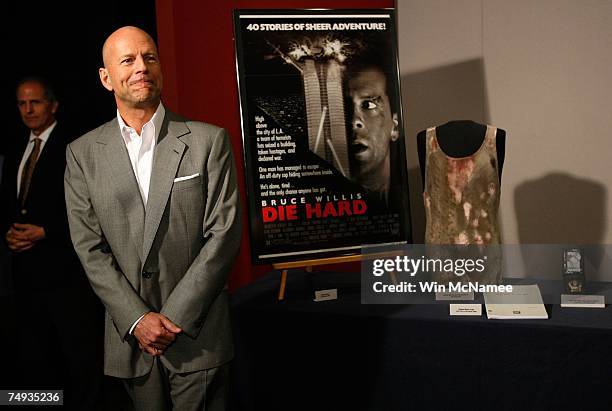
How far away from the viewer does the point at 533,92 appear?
3.13 metres

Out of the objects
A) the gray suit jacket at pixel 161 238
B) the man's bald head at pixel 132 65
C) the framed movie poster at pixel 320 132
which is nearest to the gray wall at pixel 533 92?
the framed movie poster at pixel 320 132

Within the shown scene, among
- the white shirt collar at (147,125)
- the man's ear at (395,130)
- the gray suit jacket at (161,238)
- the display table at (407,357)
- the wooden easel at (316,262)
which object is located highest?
the white shirt collar at (147,125)

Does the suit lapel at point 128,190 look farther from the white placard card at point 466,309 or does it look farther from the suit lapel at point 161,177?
the white placard card at point 466,309

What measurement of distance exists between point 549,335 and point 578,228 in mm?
962

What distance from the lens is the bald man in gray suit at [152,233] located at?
6.38 ft

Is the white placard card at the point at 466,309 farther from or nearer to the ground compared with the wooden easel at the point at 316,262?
nearer to the ground

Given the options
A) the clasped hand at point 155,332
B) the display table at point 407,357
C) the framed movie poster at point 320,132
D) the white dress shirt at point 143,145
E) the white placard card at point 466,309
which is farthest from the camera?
the framed movie poster at point 320,132

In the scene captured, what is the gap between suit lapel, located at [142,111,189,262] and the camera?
195 cm

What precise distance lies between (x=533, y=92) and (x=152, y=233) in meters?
1.99

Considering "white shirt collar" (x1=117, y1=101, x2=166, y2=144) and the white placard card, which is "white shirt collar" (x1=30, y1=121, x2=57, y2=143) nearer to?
"white shirt collar" (x1=117, y1=101, x2=166, y2=144)

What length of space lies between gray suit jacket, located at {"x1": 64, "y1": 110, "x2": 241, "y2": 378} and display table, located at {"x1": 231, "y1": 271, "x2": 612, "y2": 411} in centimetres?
63

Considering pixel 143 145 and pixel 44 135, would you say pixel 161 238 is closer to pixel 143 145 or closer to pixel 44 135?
pixel 143 145

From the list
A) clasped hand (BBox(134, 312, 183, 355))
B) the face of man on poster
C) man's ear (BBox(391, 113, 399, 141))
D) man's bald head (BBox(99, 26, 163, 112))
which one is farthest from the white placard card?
man's bald head (BBox(99, 26, 163, 112))

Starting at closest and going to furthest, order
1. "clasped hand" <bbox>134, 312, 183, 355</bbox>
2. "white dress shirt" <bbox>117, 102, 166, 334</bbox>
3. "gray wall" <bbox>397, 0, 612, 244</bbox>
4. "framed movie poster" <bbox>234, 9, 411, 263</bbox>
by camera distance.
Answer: "clasped hand" <bbox>134, 312, 183, 355</bbox>
"white dress shirt" <bbox>117, 102, 166, 334</bbox>
"framed movie poster" <bbox>234, 9, 411, 263</bbox>
"gray wall" <bbox>397, 0, 612, 244</bbox>
